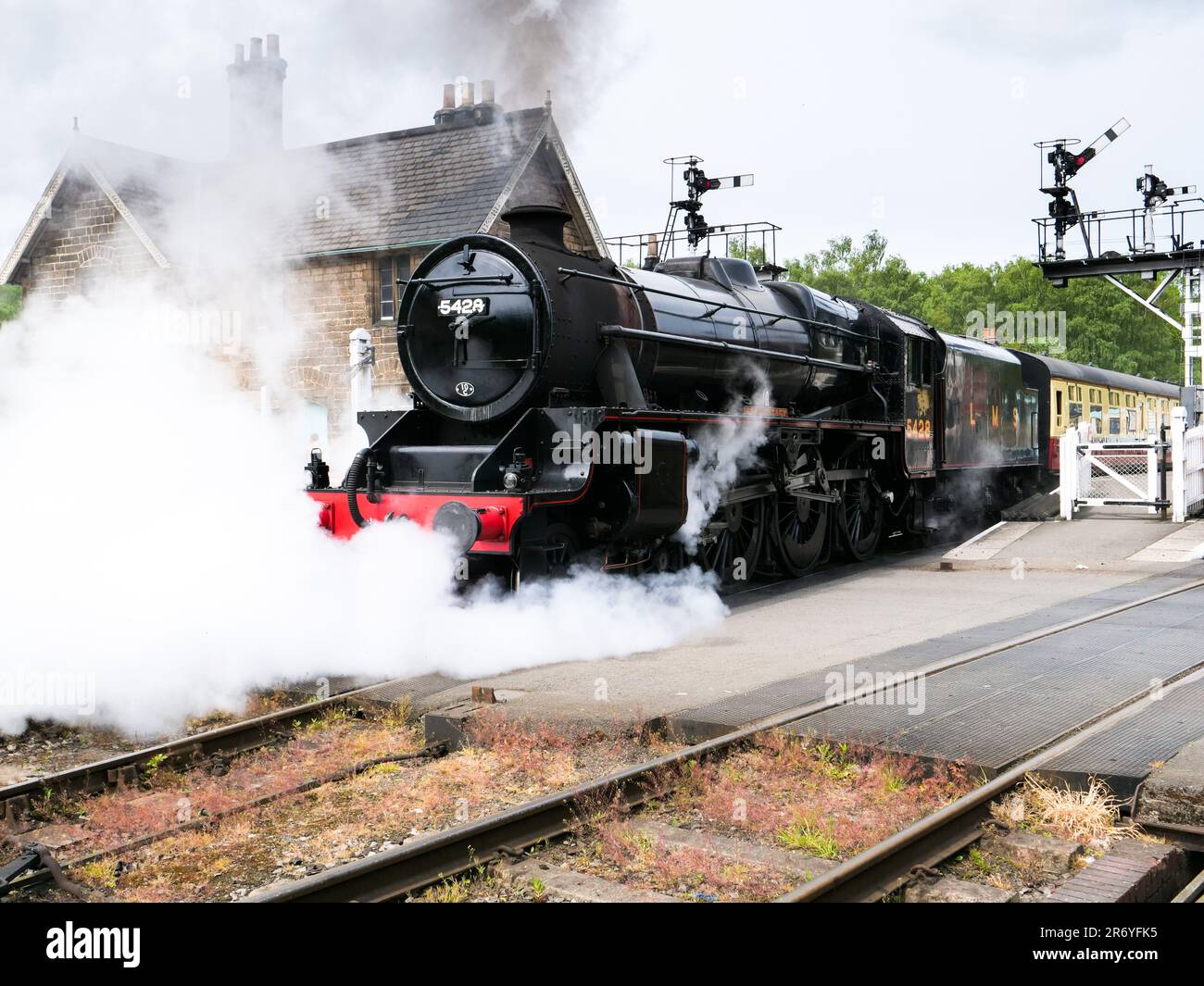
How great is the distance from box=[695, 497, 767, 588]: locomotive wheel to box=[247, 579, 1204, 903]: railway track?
4981mm

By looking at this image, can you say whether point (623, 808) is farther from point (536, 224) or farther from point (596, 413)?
point (536, 224)

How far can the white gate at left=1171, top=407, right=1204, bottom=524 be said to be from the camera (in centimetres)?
1369

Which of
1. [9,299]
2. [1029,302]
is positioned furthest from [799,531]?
[1029,302]

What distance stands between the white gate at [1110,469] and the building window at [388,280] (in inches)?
418

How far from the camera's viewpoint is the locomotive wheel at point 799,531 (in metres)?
11.2

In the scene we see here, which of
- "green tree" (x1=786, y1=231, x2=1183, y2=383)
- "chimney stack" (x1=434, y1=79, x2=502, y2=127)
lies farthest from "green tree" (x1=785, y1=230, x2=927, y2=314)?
"chimney stack" (x1=434, y1=79, x2=502, y2=127)

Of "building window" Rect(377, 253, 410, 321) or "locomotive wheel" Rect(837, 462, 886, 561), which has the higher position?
"building window" Rect(377, 253, 410, 321)

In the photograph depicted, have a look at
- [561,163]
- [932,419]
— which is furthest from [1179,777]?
[561,163]

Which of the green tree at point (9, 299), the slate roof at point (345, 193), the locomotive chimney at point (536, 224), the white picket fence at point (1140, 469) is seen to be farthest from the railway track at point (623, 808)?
the green tree at point (9, 299)

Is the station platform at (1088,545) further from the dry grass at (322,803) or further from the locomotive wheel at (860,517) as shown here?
the dry grass at (322,803)

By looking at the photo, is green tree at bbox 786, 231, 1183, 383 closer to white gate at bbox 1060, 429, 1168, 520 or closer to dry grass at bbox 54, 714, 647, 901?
white gate at bbox 1060, 429, 1168, 520

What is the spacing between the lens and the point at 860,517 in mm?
12969

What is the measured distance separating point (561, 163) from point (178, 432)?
41.7 ft

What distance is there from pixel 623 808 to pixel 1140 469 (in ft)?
43.5
